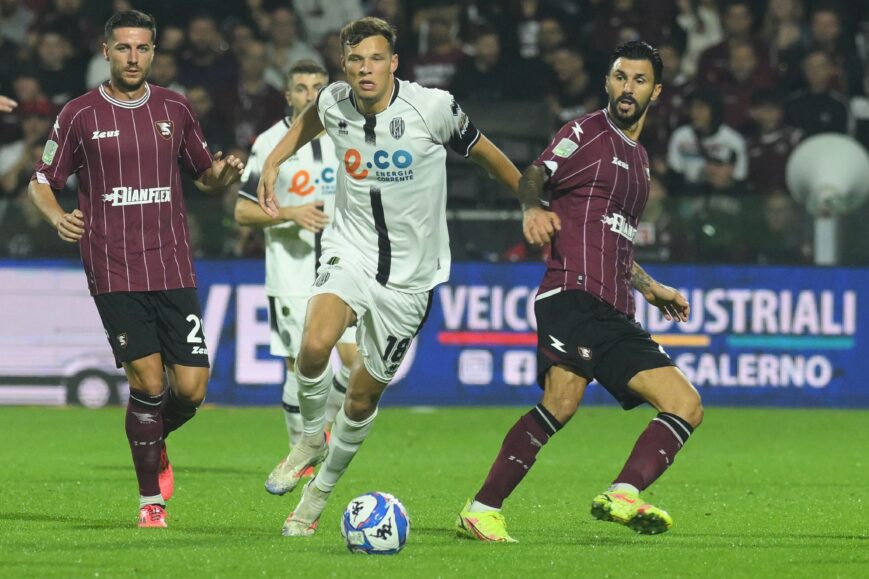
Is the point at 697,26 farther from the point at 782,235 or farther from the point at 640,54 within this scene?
the point at 640,54

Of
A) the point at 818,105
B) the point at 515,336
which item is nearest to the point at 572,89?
the point at 818,105

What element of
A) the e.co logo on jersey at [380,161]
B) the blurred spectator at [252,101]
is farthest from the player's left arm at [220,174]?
the blurred spectator at [252,101]

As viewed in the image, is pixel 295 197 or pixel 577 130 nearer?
pixel 577 130

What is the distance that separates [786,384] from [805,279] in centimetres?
95

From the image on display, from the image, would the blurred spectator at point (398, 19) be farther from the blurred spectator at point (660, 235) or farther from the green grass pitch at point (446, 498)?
the green grass pitch at point (446, 498)

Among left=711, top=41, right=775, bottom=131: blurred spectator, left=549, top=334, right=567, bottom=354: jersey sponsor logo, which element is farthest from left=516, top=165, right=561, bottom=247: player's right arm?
left=711, top=41, right=775, bottom=131: blurred spectator

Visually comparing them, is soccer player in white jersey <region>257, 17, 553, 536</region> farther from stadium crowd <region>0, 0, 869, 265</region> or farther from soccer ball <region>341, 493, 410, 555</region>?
stadium crowd <region>0, 0, 869, 265</region>

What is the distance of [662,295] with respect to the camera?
739 centimetres

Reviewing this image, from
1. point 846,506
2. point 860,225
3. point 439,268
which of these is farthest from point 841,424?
point 439,268

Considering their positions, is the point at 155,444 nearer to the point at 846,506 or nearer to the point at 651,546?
the point at 651,546

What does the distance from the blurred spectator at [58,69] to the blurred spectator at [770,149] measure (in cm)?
703

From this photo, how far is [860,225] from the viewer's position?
1446 centimetres

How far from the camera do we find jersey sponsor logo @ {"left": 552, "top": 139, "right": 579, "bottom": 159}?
7.21 metres

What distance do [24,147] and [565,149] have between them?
10221mm
